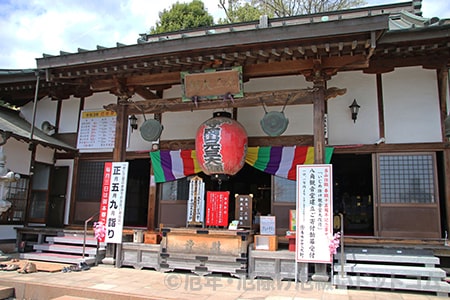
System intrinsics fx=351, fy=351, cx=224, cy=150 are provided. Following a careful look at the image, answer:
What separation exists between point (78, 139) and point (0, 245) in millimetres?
3474

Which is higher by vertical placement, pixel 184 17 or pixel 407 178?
pixel 184 17

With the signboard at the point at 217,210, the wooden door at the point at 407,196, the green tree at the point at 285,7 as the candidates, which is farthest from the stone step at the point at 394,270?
the green tree at the point at 285,7

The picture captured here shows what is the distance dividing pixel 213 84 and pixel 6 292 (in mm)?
5500

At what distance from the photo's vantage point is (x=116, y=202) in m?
7.97

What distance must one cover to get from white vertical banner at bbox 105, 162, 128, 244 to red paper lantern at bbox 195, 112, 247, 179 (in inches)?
73.6

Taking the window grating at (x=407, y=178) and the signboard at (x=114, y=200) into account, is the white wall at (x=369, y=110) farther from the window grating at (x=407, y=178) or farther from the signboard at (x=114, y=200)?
the signboard at (x=114, y=200)

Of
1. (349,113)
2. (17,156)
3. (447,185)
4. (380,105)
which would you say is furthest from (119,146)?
(447,185)

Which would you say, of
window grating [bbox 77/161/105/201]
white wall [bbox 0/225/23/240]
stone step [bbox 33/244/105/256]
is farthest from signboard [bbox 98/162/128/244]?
white wall [bbox 0/225/23/240]

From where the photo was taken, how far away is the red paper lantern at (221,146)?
7449mm

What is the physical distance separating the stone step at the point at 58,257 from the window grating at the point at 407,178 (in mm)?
6794

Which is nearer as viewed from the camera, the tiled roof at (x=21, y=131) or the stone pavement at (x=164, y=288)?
the stone pavement at (x=164, y=288)

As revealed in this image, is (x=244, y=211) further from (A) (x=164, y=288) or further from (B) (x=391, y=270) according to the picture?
(B) (x=391, y=270)

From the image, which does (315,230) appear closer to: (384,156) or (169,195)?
(384,156)

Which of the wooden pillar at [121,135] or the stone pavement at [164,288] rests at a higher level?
the wooden pillar at [121,135]
